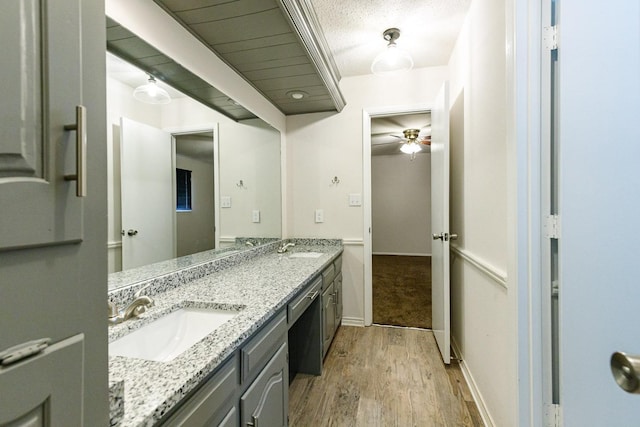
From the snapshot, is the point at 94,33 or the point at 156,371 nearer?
the point at 94,33

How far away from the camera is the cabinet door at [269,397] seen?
985 millimetres

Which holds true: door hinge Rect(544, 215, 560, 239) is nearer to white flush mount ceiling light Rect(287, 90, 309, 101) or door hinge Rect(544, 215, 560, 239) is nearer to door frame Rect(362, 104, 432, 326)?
door frame Rect(362, 104, 432, 326)

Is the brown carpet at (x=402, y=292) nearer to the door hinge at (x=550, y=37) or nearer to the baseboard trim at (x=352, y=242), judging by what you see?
the baseboard trim at (x=352, y=242)

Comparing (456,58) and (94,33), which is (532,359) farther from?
(456,58)

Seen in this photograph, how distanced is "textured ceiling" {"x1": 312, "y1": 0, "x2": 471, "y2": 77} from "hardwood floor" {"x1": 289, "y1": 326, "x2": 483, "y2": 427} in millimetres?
2498

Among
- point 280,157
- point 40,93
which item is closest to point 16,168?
point 40,93

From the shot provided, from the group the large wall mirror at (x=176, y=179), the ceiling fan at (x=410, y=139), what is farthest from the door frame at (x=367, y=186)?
the ceiling fan at (x=410, y=139)

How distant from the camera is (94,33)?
1.52ft

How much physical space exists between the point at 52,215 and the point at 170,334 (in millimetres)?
908

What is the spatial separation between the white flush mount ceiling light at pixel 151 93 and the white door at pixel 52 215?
3.33 ft

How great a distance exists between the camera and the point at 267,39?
1654 millimetres

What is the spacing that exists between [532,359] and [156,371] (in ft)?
4.14

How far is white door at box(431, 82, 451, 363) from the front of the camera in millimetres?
2086

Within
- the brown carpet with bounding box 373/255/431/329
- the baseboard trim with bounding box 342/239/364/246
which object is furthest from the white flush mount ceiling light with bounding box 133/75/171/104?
the brown carpet with bounding box 373/255/431/329
